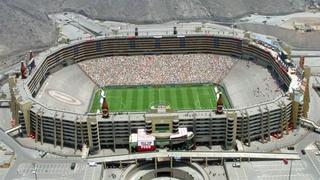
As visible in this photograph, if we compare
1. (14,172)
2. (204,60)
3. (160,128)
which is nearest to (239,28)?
(204,60)

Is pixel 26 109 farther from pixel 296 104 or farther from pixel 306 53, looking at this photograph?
pixel 306 53

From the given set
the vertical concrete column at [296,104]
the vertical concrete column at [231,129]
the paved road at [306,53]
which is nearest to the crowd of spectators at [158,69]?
the paved road at [306,53]

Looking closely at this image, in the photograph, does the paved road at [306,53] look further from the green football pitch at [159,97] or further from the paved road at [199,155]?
the paved road at [199,155]

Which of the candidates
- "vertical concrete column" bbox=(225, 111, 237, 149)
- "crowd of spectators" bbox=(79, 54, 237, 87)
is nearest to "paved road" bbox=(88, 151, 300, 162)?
"vertical concrete column" bbox=(225, 111, 237, 149)

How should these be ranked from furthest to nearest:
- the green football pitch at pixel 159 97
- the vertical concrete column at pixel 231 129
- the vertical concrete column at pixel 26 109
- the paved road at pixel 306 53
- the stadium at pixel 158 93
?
the paved road at pixel 306 53 → the green football pitch at pixel 159 97 → the vertical concrete column at pixel 26 109 → the stadium at pixel 158 93 → the vertical concrete column at pixel 231 129

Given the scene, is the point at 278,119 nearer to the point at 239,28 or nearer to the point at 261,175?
the point at 261,175

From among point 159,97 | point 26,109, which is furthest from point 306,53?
point 26,109
